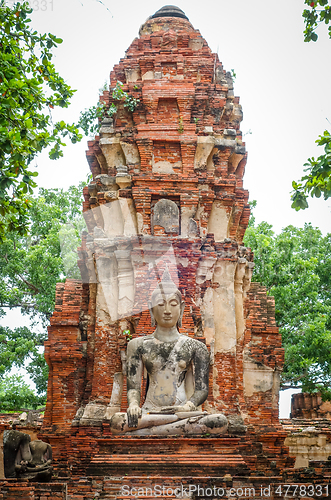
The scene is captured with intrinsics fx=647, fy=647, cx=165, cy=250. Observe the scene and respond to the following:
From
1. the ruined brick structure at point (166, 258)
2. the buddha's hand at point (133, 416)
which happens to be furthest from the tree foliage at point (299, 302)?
the buddha's hand at point (133, 416)

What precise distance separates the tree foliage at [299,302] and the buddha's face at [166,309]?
30.2 ft

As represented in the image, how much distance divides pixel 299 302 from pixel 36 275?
7901 mm

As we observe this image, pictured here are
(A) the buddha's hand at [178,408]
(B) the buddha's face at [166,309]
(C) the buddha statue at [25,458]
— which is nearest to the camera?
(A) the buddha's hand at [178,408]

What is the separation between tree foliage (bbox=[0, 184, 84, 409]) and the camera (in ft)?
60.8

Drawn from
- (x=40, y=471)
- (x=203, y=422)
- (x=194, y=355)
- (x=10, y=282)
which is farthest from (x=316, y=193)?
(x=10, y=282)

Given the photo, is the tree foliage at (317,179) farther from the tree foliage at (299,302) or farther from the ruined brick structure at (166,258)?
the tree foliage at (299,302)

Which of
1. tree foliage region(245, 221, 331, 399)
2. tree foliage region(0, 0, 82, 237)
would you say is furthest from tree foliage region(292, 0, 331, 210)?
tree foliage region(245, 221, 331, 399)

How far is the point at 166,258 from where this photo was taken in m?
11.2

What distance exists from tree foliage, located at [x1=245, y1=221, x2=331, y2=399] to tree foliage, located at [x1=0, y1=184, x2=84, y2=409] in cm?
564

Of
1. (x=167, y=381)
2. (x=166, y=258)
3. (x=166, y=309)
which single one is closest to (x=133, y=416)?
(x=167, y=381)

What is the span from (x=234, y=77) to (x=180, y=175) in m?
3.44

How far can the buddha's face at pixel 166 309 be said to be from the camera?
28.1 feet

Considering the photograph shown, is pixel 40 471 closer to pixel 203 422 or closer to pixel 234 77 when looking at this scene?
pixel 203 422

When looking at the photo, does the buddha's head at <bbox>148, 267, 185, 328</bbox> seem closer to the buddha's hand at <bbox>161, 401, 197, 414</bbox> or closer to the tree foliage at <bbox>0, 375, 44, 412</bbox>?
the buddha's hand at <bbox>161, 401, 197, 414</bbox>
